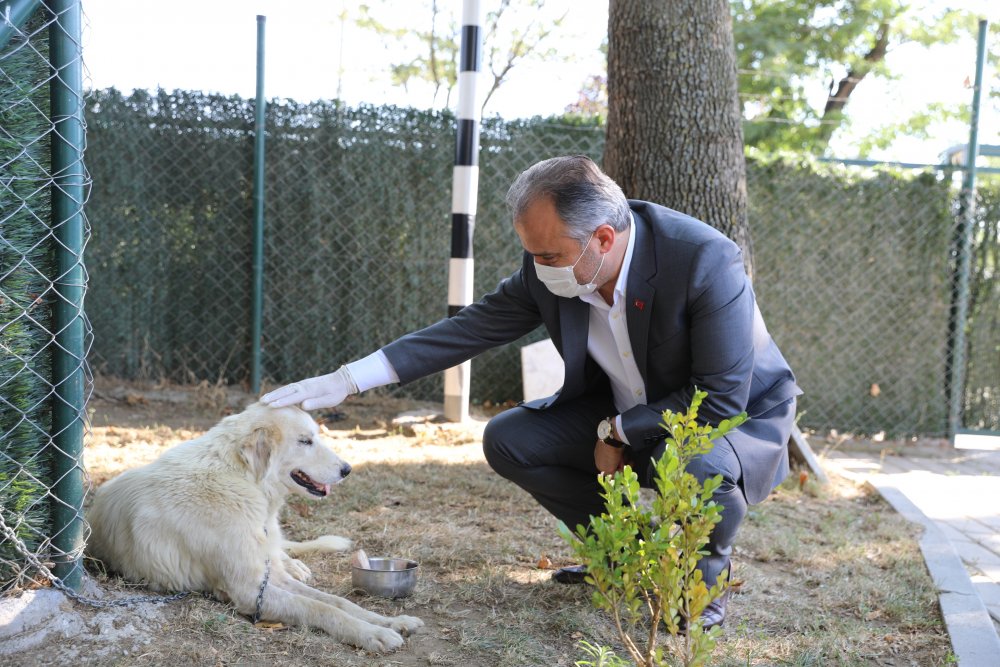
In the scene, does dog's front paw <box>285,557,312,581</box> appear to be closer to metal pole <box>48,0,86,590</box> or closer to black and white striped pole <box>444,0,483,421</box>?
metal pole <box>48,0,86,590</box>

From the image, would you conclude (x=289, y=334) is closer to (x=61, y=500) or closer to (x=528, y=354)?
(x=528, y=354)

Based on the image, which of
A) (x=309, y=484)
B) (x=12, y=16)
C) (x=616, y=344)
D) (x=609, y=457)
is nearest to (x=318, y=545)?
(x=309, y=484)

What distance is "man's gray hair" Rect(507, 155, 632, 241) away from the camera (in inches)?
114

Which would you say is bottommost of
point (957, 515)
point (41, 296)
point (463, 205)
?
point (957, 515)

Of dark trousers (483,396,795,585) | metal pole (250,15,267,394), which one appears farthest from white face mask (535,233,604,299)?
metal pole (250,15,267,394)

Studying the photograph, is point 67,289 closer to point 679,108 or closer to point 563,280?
point 563,280

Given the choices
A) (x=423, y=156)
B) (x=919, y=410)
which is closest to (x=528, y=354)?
(x=423, y=156)

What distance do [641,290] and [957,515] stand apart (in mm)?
3510

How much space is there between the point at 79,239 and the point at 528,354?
15.5 feet

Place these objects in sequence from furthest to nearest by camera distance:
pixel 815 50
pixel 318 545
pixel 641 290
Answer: pixel 815 50 < pixel 318 545 < pixel 641 290

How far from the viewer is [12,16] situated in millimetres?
2465

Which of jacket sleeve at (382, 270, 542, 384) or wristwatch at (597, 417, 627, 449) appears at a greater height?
jacket sleeve at (382, 270, 542, 384)

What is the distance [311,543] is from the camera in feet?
12.2

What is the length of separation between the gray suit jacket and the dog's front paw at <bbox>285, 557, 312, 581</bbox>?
2.73 feet
